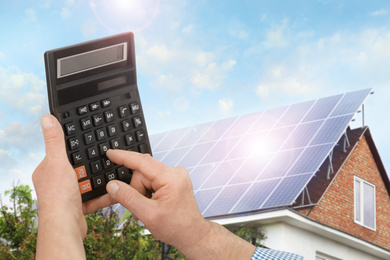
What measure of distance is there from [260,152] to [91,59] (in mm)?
10703

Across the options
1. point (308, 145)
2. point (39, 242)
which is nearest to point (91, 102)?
point (39, 242)

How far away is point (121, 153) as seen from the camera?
6.86ft

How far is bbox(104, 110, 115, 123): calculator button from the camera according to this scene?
2240 millimetres

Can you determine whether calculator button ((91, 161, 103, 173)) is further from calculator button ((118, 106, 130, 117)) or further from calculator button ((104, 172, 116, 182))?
calculator button ((118, 106, 130, 117))

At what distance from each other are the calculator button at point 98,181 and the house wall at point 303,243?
9.25m

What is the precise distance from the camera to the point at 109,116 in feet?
7.38

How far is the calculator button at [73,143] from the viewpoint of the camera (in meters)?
2.05

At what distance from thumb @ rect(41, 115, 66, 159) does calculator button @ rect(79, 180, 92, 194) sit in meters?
0.23

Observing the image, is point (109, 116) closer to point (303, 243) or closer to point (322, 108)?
point (303, 243)

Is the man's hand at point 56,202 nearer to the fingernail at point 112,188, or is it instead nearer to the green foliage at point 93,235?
the fingernail at point 112,188

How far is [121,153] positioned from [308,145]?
10.5 m

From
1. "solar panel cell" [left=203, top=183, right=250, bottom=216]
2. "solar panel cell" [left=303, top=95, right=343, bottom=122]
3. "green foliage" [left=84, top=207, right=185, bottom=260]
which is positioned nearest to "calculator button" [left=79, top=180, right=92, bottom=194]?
"green foliage" [left=84, top=207, right=185, bottom=260]

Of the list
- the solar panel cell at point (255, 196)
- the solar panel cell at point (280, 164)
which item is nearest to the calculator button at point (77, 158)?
the solar panel cell at point (255, 196)

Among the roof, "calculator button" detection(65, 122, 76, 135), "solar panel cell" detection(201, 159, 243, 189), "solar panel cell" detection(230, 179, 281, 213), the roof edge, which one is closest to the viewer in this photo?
"calculator button" detection(65, 122, 76, 135)
